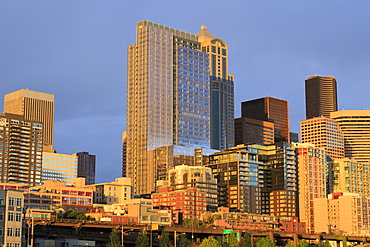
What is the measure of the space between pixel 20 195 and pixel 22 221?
1128 centimetres

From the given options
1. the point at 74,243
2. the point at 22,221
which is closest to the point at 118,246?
the point at 74,243

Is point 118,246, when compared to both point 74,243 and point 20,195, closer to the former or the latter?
point 74,243

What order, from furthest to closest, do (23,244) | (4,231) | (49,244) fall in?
(49,244) < (23,244) < (4,231)

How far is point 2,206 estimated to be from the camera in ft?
486

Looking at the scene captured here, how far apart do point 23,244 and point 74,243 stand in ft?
113

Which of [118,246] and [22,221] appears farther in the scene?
[118,246]

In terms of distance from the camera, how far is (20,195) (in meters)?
154

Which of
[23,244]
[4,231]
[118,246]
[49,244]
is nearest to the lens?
[4,231]

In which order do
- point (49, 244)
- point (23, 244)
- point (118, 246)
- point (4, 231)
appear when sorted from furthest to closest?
point (118, 246) → point (49, 244) → point (23, 244) → point (4, 231)

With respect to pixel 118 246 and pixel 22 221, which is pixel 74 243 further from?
pixel 22 221

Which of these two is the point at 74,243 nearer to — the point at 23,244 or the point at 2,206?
the point at 23,244

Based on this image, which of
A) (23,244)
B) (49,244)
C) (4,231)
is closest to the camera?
(4,231)

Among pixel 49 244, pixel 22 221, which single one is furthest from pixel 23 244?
pixel 49 244

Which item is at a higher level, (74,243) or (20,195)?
(20,195)
